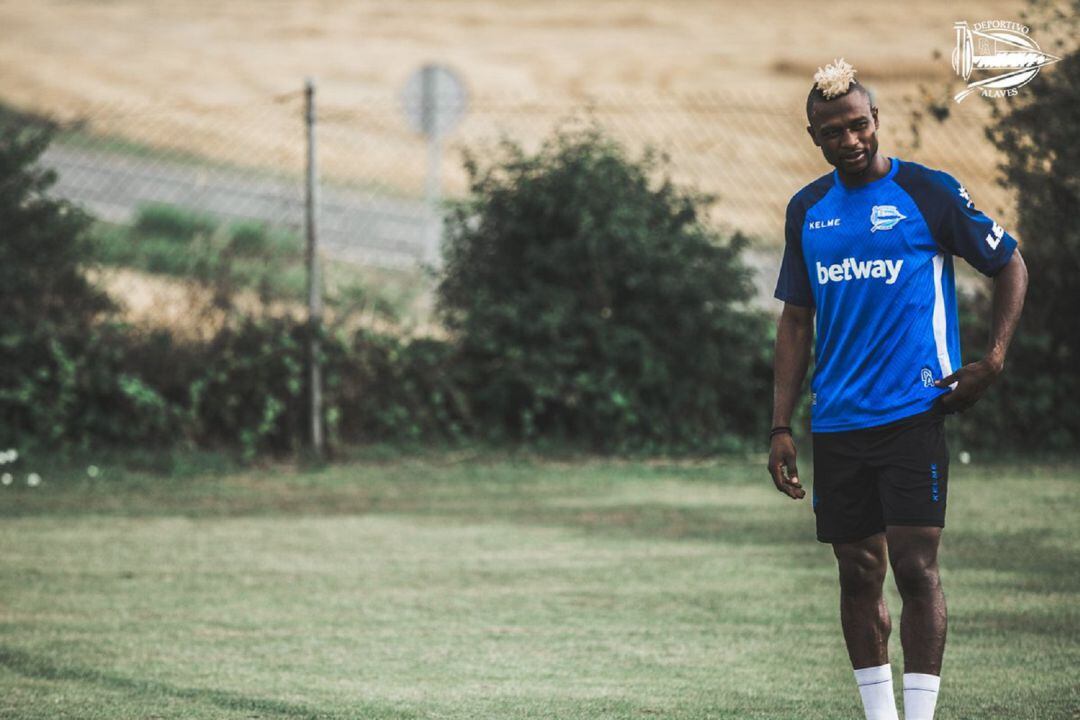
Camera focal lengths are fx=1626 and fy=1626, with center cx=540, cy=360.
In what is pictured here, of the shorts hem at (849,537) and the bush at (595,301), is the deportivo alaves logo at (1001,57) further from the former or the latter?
the shorts hem at (849,537)

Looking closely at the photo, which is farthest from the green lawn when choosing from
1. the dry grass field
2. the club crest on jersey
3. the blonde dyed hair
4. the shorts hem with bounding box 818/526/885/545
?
the dry grass field

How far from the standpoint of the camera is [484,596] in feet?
26.4

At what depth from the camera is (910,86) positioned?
40.7 m

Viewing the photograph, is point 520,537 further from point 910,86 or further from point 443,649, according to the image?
point 910,86

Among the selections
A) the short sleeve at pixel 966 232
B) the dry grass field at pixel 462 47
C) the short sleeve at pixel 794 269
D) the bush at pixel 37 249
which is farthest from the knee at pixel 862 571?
the dry grass field at pixel 462 47

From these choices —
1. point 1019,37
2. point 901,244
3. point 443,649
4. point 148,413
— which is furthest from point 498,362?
point 901,244

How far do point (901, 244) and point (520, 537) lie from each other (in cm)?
524

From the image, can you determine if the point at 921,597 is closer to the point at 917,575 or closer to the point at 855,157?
the point at 917,575

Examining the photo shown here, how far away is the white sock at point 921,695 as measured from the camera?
4895 mm

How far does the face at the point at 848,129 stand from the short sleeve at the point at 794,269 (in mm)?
250

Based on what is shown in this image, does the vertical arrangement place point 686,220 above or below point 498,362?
above

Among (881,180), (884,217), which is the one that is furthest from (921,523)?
(881,180)

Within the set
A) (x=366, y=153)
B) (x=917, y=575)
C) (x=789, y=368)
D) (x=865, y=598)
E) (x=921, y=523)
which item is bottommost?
(x=865, y=598)

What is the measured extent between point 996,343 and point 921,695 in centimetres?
109
